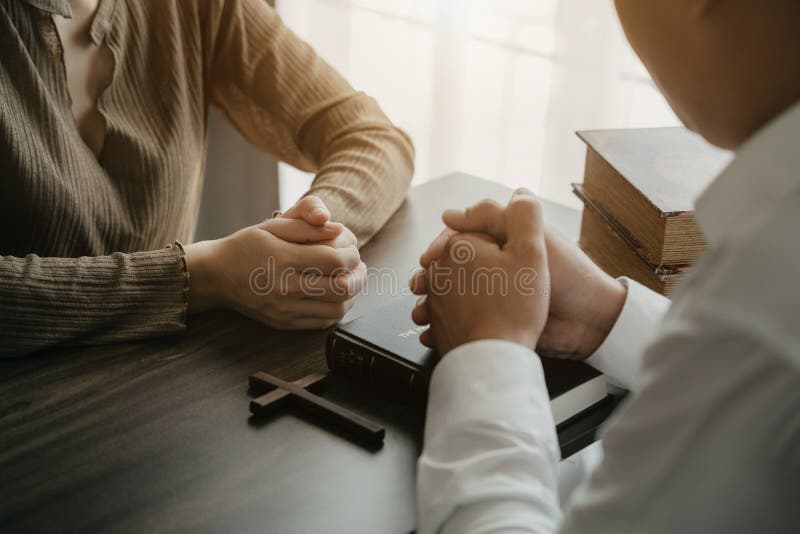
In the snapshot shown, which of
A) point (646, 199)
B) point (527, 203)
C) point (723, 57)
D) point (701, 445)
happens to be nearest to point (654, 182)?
point (646, 199)

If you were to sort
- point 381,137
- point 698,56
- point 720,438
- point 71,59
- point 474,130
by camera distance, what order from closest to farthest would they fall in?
point 720,438
point 698,56
point 71,59
point 381,137
point 474,130

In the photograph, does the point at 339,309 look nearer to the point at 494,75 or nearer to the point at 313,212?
the point at 313,212

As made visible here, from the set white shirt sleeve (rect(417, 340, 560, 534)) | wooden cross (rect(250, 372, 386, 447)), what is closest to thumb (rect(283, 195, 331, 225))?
wooden cross (rect(250, 372, 386, 447))

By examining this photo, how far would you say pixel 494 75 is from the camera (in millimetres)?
2277

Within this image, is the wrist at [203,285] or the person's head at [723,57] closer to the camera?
the person's head at [723,57]

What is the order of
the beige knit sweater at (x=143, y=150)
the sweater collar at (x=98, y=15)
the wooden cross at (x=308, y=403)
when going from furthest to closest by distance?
the sweater collar at (x=98, y=15) < the beige knit sweater at (x=143, y=150) < the wooden cross at (x=308, y=403)

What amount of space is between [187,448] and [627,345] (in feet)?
1.59

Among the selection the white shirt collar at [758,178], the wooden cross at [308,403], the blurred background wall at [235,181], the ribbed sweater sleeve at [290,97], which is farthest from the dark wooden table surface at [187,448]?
the blurred background wall at [235,181]

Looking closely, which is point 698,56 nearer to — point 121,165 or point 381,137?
point 381,137

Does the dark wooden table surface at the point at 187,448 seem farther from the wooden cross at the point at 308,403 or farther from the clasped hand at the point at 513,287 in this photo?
the clasped hand at the point at 513,287

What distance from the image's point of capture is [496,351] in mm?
812

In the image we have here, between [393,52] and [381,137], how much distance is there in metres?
0.98

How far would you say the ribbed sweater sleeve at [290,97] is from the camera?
1540mm

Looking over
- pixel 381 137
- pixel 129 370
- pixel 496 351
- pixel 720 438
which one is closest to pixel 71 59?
pixel 381 137
